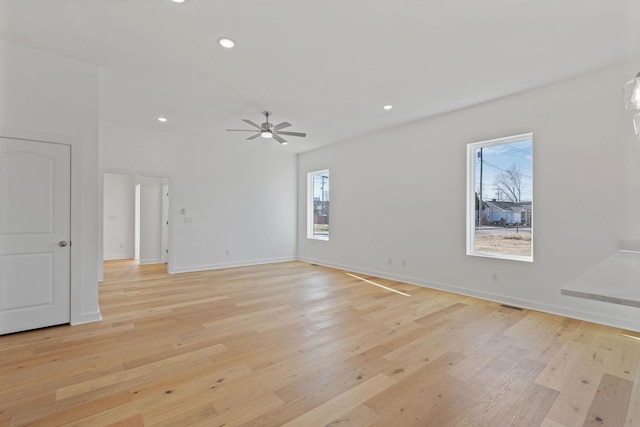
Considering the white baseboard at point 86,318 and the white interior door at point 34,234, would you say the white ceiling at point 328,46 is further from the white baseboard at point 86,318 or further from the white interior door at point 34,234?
the white baseboard at point 86,318

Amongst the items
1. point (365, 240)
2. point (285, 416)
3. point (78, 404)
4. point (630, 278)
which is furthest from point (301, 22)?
point (365, 240)

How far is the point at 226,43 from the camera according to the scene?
9.82 feet

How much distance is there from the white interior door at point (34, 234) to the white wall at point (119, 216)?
5436 mm

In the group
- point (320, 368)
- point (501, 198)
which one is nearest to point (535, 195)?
point (501, 198)

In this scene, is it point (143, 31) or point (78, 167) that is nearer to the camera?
point (143, 31)

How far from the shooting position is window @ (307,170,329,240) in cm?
757

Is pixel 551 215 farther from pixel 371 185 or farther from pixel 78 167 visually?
pixel 78 167

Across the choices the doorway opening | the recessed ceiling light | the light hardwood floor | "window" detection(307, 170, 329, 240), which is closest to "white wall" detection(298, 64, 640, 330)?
the light hardwood floor

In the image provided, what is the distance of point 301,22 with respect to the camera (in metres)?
2.68

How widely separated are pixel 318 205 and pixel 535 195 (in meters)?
4.89

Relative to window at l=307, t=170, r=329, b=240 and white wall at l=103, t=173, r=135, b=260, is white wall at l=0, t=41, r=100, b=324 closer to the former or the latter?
window at l=307, t=170, r=329, b=240

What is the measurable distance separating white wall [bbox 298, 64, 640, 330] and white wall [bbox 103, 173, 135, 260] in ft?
20.6

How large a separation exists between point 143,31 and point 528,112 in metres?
4.80

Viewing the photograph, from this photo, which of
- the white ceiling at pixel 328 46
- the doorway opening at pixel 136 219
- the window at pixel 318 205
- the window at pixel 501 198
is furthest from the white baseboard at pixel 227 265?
the window at pixel 501 198
